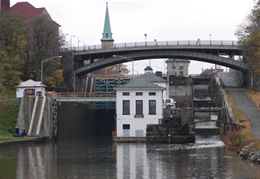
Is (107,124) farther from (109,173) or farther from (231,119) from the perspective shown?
(109,173)

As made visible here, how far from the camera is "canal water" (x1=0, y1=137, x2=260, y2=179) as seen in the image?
42719 mm

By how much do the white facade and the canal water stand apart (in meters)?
11.2

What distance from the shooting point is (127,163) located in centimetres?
5034

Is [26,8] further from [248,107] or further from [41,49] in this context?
[248,107]

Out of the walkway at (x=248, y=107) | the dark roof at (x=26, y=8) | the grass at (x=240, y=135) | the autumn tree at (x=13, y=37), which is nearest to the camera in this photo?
the grass at (x=240, y=135)

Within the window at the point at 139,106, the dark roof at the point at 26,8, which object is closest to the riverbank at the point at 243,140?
the window at the point at 139,106

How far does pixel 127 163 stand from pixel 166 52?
70.2 m

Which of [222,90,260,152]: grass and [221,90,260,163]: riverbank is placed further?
[222,90,260,152]: grass

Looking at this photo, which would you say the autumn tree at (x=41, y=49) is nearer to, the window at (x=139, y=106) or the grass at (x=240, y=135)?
the window at (x=139, y=106)

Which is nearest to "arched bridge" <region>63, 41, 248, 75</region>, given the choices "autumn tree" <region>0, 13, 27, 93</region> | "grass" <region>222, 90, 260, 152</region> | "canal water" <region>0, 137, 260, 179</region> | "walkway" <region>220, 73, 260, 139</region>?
"walkway" <region>220, 73, 260, 139</region>

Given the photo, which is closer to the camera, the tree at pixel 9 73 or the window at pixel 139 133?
the window at pixel 139 133

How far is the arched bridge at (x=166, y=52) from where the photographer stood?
115875 mm

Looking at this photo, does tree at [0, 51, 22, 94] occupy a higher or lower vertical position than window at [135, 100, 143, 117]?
higher

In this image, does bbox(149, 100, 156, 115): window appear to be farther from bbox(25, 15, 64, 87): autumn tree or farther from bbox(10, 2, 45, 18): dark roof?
bbox(10, 2, 45, 18): dark roof
